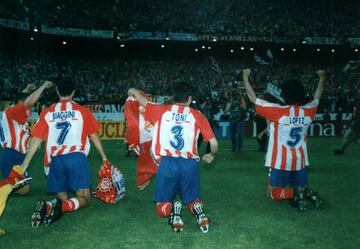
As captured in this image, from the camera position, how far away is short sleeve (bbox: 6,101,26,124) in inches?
314

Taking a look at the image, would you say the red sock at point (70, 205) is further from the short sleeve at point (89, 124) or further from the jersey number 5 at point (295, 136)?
the jersey number 5 at point (295, 136)

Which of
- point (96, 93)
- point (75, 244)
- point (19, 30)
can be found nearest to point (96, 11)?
point (19, 30)

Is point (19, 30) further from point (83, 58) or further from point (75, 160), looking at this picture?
point (75, 160)

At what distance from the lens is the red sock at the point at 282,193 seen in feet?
24.5

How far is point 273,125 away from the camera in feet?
24.3

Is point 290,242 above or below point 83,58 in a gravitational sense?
below

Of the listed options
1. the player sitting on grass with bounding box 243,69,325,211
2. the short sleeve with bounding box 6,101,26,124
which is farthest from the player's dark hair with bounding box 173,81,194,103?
the short sleeve with bounding box 6,101,26,124

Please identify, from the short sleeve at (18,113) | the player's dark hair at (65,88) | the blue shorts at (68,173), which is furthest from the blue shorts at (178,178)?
the short sleeve at (18,113)

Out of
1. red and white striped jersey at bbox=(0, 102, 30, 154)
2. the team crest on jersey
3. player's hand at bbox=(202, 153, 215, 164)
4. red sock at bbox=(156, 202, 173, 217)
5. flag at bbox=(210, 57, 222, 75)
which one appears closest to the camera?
player's hand at bbox=(202, 153, 215, 164)

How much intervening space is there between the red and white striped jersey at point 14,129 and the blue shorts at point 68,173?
210cm

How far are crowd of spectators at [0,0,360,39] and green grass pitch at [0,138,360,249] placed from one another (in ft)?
91.0

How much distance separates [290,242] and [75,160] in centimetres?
315

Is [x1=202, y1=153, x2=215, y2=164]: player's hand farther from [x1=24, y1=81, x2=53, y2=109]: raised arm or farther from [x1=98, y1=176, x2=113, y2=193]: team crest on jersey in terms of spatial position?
[x1=24, y1=81, x2=53, y2=109]: raised arm

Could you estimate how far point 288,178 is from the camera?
758 cm
